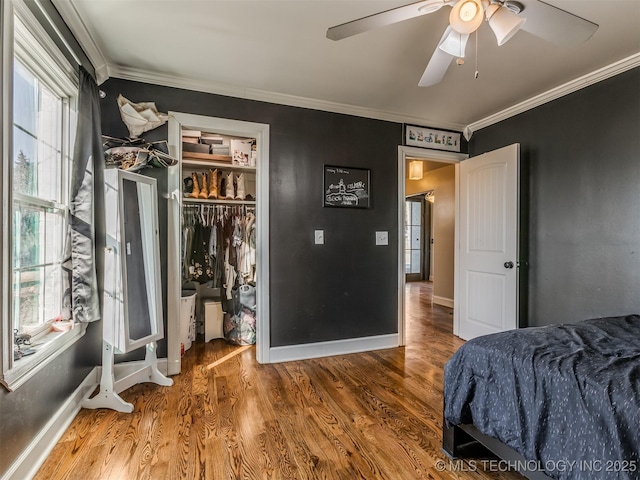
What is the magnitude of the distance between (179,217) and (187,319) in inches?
44.7

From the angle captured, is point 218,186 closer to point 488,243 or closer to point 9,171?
point 9,171

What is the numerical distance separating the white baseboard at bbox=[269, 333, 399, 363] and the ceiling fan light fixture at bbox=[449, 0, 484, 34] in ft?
8.52

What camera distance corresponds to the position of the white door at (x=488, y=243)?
3.01 meters

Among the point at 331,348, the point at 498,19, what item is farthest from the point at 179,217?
the point at 498,19

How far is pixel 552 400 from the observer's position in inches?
48.4

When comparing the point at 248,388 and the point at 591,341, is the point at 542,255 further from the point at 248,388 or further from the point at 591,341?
the point at 248,388

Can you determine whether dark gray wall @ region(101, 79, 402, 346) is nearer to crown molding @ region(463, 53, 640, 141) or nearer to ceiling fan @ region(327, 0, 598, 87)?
crown molding @ region(463, 53, 640, 141)

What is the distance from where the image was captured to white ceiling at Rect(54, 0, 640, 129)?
1808mm

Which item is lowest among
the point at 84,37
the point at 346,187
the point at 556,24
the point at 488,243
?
the point at 488,243

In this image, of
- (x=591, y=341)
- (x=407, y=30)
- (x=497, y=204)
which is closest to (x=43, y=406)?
(x=591, y=341)

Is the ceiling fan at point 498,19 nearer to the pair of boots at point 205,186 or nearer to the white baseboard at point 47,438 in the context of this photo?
the pair of boots at point 205,186

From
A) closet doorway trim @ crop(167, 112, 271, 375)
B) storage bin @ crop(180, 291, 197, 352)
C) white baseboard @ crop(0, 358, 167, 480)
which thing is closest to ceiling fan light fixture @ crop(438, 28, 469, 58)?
closet doorway trim @ crop(167, 112, 271, 375)

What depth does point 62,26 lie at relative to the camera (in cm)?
181

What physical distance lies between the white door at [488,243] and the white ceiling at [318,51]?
68cm
